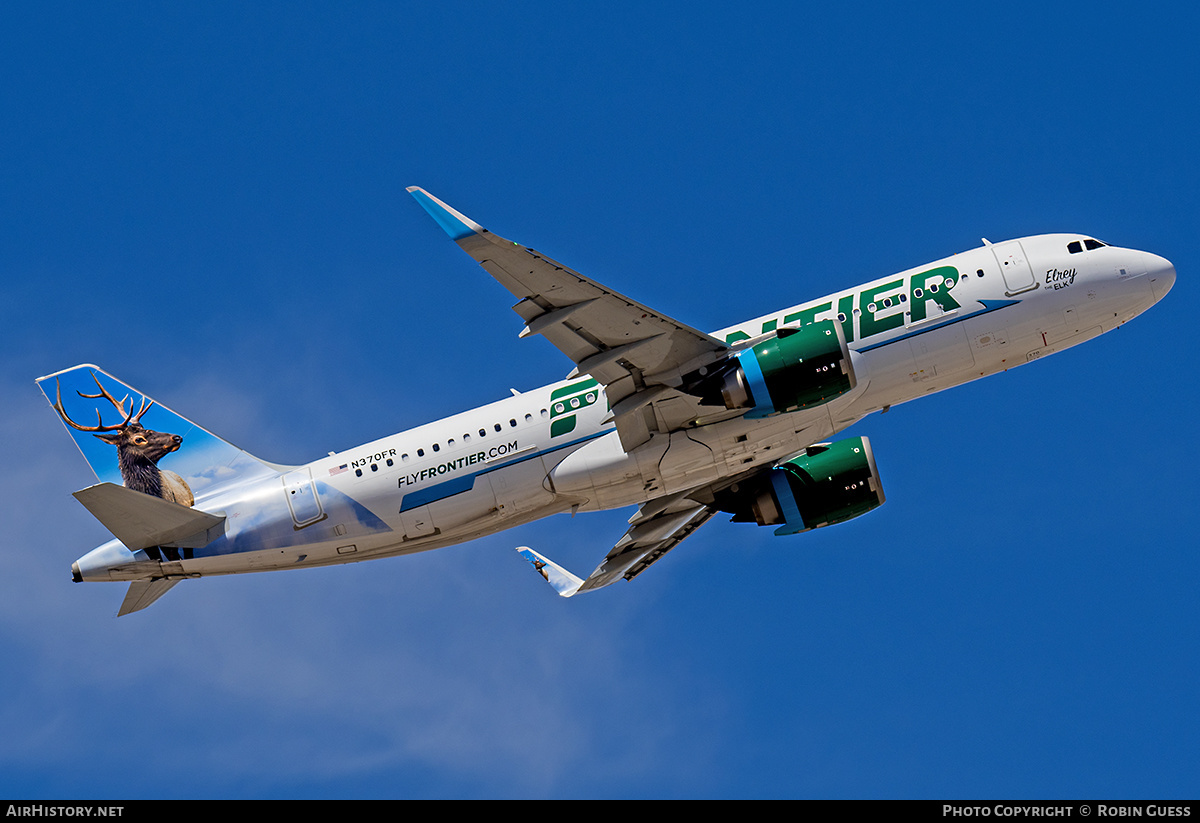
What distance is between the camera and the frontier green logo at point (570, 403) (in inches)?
1529

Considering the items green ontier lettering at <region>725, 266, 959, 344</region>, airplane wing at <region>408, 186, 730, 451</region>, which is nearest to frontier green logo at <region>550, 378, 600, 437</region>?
airplane wing at <region>408, 186, 730, 451</region>

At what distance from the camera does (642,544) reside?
4541 centimetres

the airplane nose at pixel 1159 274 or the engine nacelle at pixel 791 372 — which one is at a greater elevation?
the airplane nose at pixel 1159 274

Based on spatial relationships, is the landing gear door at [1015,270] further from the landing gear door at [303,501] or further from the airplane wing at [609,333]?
the landing gear door at [303,501]

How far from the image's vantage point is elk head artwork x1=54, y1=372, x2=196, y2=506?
4094 cm

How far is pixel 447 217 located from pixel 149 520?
1543 centimetres

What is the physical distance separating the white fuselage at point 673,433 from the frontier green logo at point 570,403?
46 millimetres

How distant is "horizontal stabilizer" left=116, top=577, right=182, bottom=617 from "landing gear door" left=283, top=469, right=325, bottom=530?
4526mm

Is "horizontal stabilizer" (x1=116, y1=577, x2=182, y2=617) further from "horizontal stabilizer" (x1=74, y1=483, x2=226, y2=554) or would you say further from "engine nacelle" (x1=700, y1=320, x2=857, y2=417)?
"engine nacelle" (x1=700, y1=320, x2=857, y2=417)

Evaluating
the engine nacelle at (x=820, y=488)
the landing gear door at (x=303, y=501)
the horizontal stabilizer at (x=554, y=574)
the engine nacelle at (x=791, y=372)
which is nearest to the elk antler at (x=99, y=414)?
the landing gear door at (x=303, y=501)

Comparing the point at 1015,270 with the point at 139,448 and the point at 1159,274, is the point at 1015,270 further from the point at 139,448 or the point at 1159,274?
the point at 139,448
